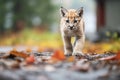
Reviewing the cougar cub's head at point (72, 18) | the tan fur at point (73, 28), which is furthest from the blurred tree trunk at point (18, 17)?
the cougar cub's head at point (72, 18)

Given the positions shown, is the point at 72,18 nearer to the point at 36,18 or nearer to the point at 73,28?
the point at 73,28

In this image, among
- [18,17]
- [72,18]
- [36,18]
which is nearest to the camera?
[72,18]

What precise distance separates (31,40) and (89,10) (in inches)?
1107

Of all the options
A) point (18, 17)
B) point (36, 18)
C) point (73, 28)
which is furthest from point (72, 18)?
point (36, 18)

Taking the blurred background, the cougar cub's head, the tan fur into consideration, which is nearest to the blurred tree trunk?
the blurred background

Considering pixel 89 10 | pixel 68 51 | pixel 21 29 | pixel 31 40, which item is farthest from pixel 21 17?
pixel 89 10

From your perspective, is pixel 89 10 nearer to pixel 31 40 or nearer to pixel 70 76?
pixel 31 40

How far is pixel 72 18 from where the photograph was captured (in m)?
8.02

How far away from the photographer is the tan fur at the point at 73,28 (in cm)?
804

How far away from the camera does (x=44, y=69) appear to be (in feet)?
18.3

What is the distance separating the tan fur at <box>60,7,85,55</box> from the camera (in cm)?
804

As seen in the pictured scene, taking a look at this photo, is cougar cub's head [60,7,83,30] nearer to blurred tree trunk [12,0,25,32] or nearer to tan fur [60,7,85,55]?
tan fur [60,7,85,55]

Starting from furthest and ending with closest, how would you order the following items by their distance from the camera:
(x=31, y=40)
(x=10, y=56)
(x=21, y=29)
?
(x=21, y=29) < (x=31, y=40) < (x=10, y=56)

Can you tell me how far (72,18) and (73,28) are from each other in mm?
179
